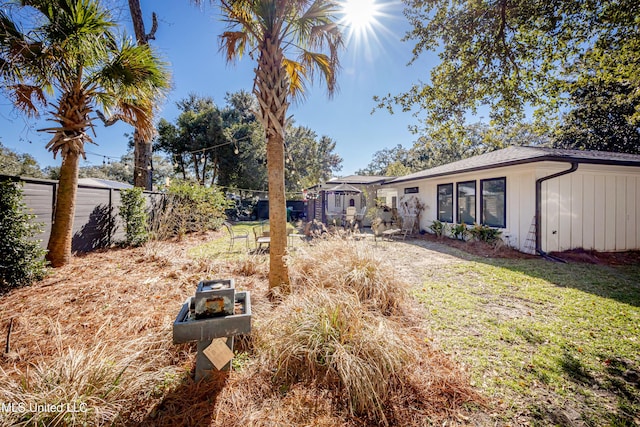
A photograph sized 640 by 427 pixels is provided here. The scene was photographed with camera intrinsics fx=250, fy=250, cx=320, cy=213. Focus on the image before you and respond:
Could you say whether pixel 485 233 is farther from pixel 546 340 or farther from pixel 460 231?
pixel 546 340

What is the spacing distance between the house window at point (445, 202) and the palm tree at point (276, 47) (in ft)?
26.4

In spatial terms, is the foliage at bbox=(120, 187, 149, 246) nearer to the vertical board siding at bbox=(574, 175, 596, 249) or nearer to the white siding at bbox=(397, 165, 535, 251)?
the white siding at bbox=(397, 165, 535, 251)

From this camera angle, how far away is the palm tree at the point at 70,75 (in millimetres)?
3811

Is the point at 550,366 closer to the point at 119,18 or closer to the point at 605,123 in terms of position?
the point at 119,18

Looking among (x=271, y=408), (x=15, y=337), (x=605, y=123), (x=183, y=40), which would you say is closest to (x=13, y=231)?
(x=15, y=337)

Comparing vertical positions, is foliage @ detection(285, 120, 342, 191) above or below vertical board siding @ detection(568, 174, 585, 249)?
above

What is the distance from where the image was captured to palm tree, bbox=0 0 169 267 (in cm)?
381

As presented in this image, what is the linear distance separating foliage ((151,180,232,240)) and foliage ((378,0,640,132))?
823cm

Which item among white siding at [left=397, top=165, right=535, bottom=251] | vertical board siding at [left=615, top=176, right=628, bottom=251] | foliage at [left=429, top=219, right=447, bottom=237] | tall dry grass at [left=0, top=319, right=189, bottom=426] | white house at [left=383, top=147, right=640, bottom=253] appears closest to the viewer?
tall dry grass at [left=0, top=319, right=189, bottom=426]

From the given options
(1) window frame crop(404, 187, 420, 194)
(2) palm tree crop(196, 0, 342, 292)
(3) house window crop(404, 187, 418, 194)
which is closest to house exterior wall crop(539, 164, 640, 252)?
(1) window frame crop(404, 187, 420, 194)

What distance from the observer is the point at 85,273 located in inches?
166

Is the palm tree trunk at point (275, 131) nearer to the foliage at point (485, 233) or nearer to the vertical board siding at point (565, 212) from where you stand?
the foliage at point (485, 233)

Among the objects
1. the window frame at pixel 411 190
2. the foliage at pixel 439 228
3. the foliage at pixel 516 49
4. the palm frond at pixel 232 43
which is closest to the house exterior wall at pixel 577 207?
the foliage at pixel 439 228

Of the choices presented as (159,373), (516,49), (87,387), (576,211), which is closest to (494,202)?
(576,211)
